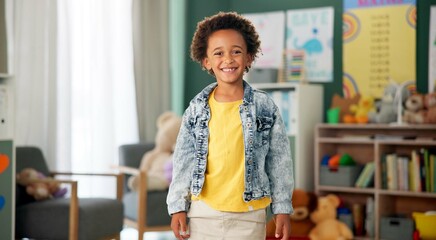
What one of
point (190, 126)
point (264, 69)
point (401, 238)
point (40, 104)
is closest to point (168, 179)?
point (40, 104)

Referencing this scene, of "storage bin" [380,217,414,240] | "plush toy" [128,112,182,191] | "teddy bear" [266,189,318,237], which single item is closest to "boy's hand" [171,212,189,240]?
"plush toy" [128,112,182,191]

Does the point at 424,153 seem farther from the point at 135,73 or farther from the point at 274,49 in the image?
the point at 135,73

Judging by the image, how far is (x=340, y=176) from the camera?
4.74m

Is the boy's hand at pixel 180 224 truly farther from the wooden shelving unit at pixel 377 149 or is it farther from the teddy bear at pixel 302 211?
the wooden shelving unit at pixel 377 149

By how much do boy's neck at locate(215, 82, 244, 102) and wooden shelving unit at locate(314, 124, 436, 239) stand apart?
2831 mm

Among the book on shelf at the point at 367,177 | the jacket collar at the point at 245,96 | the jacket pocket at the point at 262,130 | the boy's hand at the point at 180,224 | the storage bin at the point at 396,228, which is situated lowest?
the storage bin at the point at 396,228

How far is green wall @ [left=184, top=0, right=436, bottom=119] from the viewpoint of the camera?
4.73 m

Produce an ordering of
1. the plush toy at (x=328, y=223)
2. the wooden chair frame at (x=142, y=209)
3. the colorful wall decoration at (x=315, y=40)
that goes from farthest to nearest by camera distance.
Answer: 1. the colorful wall decoration at (x=315, y=40)
2. the plush toy at (x=328, y=223)
3. the wooden chair frame at (x=142, y=209)

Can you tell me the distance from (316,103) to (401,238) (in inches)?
46.9

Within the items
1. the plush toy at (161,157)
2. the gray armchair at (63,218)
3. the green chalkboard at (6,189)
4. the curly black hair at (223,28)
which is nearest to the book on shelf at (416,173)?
the plush toy at (161,157)

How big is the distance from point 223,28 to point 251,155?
39 cm

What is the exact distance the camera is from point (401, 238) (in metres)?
4.42

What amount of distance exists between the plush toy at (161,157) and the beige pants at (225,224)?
2341mm

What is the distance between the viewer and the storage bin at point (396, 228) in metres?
4.41
